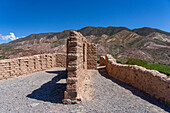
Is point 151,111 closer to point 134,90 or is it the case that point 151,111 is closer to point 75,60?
point 134,90

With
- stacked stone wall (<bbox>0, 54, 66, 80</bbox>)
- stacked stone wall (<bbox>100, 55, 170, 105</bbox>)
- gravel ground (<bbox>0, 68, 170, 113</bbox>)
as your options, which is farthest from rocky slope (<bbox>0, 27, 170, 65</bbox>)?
gravel ground (<bbox>0, 68, 170, 113</bbox>)

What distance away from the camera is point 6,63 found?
884cm

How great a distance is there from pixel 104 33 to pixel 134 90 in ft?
201

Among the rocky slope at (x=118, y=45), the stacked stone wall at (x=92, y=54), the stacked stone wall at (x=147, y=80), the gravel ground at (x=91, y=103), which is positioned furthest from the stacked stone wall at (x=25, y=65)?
the rocky slope at (x=118, y=45)

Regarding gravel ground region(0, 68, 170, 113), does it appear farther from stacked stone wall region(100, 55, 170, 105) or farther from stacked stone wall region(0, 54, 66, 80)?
stacked stone wall region(0, 54, 66, 80)

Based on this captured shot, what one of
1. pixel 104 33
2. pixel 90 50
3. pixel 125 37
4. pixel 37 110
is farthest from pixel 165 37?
pixel 37 110

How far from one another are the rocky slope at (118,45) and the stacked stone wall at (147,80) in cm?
2031

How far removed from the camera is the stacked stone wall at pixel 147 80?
4562 mm

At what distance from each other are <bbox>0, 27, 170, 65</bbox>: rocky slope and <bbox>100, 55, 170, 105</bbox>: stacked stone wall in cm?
2031

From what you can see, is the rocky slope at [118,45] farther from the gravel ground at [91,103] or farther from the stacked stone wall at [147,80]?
the gravel ground at [91,103]

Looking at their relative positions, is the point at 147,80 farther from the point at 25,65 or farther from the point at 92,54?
the point at 25,65

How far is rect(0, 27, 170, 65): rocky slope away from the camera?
91.7 feet

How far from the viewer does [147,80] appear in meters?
5.55

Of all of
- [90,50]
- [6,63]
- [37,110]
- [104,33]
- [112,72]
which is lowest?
[37,110]
